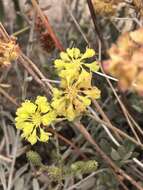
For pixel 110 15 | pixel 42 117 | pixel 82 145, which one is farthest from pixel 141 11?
pixel 82 145

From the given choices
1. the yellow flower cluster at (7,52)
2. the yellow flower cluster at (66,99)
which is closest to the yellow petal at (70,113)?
the yellow flower cluster at (66,99)

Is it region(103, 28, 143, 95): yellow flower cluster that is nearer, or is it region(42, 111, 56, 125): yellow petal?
region(103, 28, 143, 95): yellow flower cluster

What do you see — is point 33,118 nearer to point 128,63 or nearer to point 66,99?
point 66,99

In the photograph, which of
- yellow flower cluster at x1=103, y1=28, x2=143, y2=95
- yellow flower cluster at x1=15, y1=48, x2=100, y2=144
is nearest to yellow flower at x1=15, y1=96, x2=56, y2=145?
yellow flower cluster at x1=15, y1=48, x2=100, y2=144

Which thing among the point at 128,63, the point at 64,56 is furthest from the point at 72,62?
the point at 128,63

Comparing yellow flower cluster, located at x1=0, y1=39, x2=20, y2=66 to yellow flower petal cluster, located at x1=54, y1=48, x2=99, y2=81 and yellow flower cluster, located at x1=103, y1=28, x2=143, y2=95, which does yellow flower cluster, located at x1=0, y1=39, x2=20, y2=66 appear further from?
yellow flower cluster, located at x1=103, y1=28, x2=143, y2=95
